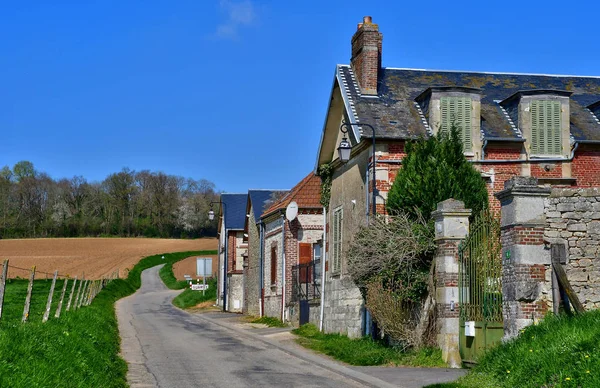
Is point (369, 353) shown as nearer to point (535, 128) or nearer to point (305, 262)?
point (535, 128)

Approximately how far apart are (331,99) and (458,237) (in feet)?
30.9

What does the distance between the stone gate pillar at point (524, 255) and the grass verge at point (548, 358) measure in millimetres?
477

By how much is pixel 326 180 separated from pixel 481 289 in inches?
438

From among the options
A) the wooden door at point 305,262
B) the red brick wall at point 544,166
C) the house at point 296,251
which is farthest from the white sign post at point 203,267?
the red brick wall at point 544,166

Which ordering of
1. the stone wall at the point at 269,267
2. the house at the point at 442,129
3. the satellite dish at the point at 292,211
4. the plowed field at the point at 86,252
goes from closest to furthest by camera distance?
the house at the point at 442,129 → the satellite dish at the point at 292,211 → the stone wall at the point at 269,267 → the plowed field at the point at 86,252

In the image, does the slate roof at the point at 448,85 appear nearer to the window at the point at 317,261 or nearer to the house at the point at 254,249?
the window at the point at 317,261

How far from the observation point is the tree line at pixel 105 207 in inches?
4173

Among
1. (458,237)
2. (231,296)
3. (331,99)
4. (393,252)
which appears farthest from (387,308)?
(231,296)

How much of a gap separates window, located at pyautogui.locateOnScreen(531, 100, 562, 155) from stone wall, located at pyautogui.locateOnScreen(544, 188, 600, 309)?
306 inches

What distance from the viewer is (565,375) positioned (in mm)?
9414

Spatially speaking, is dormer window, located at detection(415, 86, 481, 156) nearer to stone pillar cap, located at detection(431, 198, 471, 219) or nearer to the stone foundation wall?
the stone foundation wall

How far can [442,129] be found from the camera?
68.7 ft

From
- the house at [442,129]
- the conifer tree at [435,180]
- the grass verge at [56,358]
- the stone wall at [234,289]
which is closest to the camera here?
the grass verge at [56,358]

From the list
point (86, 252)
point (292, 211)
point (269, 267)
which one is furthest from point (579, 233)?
point (86, 252)
